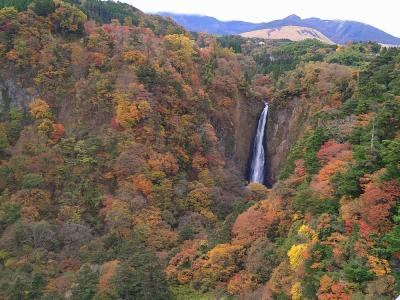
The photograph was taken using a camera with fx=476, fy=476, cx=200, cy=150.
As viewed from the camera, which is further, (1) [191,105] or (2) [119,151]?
(1) [191,105]

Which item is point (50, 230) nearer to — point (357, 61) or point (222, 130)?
point (222, 130)

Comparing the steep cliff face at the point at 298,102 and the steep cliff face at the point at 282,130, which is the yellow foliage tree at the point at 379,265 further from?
the steep cliff face at the point at 282,130

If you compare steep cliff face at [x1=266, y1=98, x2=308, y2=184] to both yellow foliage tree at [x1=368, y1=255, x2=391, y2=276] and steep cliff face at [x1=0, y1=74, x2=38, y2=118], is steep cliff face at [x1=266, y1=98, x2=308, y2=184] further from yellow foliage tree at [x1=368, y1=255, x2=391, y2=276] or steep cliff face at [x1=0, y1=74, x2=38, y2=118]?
yellow foliage tree at [x1=368, y1=255, x2=391, y2=276]

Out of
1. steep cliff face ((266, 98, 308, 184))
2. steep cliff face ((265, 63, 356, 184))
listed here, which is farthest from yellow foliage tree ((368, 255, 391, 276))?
steep cliff face ((266, 98, 308, 184))

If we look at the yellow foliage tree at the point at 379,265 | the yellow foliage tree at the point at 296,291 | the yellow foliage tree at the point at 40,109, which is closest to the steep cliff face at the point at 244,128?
the yellow foliage tree at the point at 40,109

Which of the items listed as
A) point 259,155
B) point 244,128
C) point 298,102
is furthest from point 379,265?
point 244,128

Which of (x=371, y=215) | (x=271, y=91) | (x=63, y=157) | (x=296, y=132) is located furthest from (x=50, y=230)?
(x=271, y=91)
